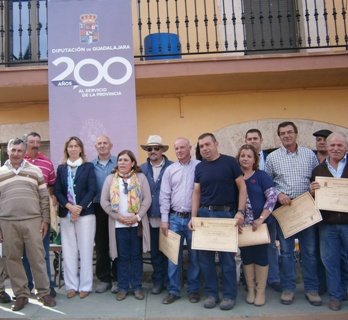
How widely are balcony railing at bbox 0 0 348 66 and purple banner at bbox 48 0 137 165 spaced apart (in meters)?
0.82

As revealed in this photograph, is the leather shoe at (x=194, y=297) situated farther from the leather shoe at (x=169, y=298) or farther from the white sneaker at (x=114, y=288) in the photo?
the white sneaker at (x=114, y=288)

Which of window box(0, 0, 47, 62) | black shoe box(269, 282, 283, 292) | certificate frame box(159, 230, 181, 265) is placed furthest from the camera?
window box(0, 0, 47, 62)

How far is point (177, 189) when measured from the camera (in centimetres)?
450

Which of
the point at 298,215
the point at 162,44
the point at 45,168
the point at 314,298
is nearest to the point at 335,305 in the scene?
the point at 314,298

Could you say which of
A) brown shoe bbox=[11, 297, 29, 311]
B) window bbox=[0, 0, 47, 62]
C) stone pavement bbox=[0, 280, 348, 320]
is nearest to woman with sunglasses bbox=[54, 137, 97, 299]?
stone pavement bbox=[0, 280, 348, 320]

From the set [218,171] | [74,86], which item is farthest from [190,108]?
[218,171]

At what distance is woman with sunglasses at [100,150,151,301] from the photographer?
4504 mm

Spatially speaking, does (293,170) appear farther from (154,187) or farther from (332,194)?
(154,187)

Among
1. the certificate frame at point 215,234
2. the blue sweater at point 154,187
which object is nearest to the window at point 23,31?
the blue sweater at point 154,187

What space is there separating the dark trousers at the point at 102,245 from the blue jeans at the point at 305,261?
83.4 inches

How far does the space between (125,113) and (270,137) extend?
261 cm

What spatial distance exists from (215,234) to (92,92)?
129 inches

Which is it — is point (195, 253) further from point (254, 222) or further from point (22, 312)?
point (22, 312)

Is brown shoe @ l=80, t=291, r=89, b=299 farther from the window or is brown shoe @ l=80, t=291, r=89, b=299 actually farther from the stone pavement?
the window
